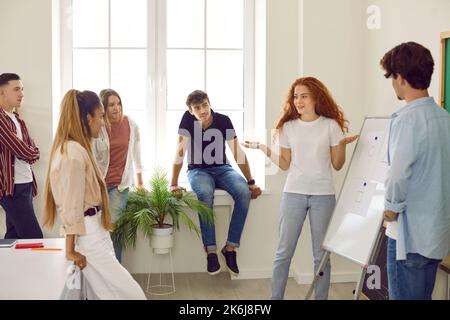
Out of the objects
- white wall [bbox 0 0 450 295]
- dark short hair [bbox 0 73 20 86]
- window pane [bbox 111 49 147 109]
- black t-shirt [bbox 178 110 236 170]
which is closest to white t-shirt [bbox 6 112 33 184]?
dark short hair [bbox 0 73 20 86]

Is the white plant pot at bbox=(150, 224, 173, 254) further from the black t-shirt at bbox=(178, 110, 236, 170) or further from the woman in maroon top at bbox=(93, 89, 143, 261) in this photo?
the black t-shirt at bbox=(178, 110, 236, 170)

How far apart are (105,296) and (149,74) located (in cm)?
260

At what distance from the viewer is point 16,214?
147 inches

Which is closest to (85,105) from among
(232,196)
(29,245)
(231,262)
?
(29,245)

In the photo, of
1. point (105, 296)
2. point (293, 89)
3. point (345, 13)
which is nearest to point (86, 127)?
point (105, 296)

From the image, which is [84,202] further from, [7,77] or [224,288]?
[224,288]

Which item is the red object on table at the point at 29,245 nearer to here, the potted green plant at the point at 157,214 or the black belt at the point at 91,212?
the black belt at the point at 91,212

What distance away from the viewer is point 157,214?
13.5ft

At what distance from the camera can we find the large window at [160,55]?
15.3ft
